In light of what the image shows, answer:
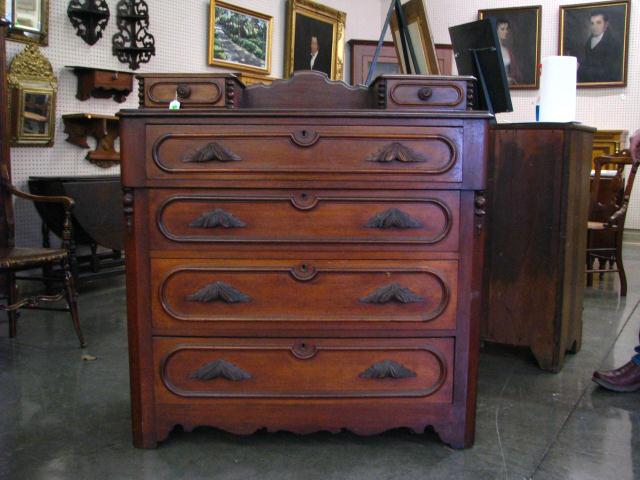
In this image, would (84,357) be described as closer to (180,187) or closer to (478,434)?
(180,187)

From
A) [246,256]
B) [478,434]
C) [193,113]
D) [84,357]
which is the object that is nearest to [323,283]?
[246,256]

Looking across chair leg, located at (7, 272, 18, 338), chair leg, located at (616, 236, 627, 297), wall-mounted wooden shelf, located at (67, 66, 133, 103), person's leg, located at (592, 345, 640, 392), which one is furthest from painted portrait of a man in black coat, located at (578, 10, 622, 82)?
chair leg, located at (7, 272, 18, 338)

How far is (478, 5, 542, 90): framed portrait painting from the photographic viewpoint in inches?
324

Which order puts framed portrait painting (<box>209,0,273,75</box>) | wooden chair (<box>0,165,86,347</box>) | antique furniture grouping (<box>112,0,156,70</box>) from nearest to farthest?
1. wooden chair (<box>0,165,86,347</box>)
2. antique furniture grouping (<box>112,0,156,70</box>)
3. framed portrait painting (<box>209,0,273,75</box>)

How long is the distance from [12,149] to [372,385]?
11.3 feet

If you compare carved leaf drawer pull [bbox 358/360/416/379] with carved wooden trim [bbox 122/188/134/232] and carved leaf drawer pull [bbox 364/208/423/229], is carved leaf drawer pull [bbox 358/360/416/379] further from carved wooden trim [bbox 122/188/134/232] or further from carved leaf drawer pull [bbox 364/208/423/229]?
carved wooden trim [bbox 122/188/134/232]

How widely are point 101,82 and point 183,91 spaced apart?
3030 mm

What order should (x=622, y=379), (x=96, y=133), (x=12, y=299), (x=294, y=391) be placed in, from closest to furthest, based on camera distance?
(x=294, y=391) → (x=622, y=379) → (x=12, y=299) → (x=96, y=133)

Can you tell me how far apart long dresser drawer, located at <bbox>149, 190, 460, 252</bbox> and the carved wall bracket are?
Result: 10.8ft

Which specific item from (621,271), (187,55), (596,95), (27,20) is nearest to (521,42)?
(596,95)

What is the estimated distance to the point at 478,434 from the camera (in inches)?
87.5

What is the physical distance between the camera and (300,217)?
1.98 m

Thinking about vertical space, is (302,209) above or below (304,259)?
above

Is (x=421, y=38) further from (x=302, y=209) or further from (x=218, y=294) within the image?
(x=218, y=294)
